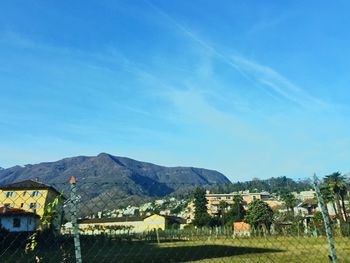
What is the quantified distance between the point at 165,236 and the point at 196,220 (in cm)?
3763

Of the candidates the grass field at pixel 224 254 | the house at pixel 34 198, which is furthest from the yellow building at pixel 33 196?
the grass field at pixel 224 254

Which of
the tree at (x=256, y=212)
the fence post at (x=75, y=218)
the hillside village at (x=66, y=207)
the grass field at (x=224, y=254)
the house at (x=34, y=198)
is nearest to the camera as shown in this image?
the fence post at (x=75, y=218)

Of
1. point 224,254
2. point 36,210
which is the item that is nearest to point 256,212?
point 224,254

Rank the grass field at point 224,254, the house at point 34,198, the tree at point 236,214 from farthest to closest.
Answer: the tree at point 236,214 → the grass field at point 224,254 → the house at point 34,198

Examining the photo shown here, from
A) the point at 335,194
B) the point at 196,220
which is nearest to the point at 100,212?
the point at 335,194

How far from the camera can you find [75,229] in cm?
475

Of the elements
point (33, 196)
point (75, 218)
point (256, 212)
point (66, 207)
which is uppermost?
point (256, 212)

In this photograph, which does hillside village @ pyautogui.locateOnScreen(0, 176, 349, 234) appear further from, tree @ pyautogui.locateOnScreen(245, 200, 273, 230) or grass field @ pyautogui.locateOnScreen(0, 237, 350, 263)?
tree @ pyautogui.locateOnScreen(245, 200, 273, 230)

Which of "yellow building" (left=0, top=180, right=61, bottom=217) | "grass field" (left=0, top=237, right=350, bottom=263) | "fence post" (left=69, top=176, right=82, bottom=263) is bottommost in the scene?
"grass field" (left=0, top=237, right=350, bottom=263)

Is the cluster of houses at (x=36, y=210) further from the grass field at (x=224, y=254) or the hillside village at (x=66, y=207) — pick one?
the grass field at (x=224, y=254)

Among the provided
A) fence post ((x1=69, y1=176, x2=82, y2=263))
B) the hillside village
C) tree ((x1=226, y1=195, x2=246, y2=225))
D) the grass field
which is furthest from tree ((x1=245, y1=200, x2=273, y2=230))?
fence post ((x1=69, y1=176, x2=82, y2=263))

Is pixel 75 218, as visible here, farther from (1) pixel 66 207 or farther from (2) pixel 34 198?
(2) pixel 34 198

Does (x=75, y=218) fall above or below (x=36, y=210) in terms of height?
below

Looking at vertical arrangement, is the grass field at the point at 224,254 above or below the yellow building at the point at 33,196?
below
